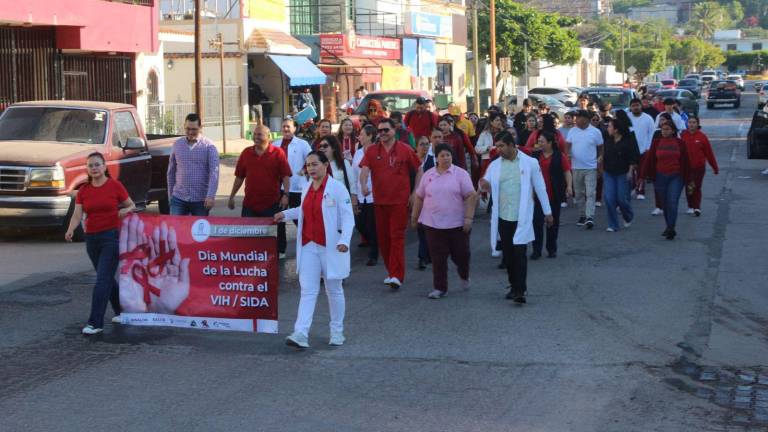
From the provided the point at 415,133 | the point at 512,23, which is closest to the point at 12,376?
the point at 415,133

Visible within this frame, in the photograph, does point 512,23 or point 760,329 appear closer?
point 760,329

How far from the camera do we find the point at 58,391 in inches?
302

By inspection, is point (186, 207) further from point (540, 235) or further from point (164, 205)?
point (164, 205)

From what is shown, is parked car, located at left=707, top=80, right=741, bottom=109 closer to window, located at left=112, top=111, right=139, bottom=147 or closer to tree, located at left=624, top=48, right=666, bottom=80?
window, located at left=112, top=111, right=139, bottom=147

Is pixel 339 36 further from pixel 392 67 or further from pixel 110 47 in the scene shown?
pixel 110 47

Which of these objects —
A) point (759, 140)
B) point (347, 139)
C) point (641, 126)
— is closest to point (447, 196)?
point (347, 139)

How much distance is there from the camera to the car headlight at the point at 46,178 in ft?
47.4

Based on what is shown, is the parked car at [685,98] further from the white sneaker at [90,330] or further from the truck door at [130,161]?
the white sneaker at [90,330]

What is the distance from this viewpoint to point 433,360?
860cm

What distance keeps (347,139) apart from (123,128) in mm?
3448

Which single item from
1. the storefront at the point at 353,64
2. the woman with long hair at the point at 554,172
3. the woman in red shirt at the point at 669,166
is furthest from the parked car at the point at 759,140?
the storefront at the point at 353,64

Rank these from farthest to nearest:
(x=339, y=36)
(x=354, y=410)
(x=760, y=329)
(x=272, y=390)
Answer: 1. (x=339, y=36)
2. (x=760, y=329)
3. (x=272, y=390)
4. (x=354, y=410)

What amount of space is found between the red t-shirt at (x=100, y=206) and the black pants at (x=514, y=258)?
12.6 ft

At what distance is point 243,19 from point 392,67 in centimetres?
1298
